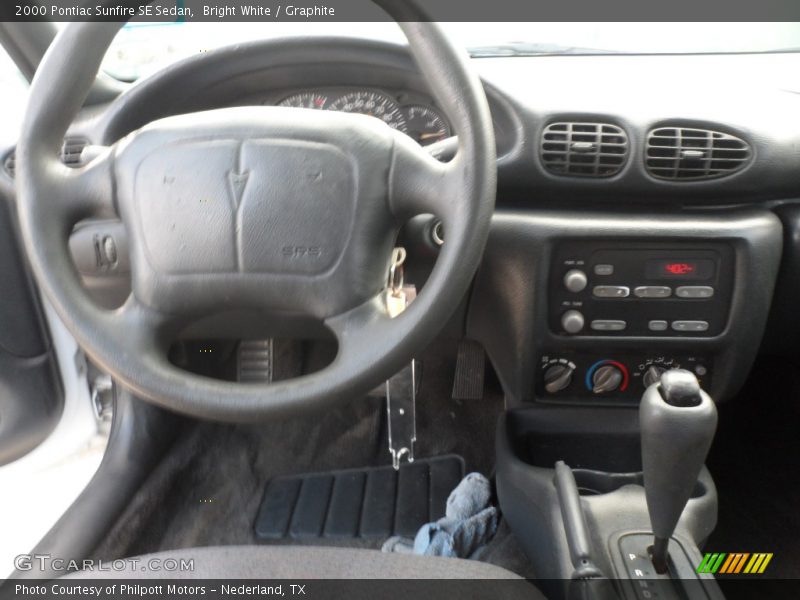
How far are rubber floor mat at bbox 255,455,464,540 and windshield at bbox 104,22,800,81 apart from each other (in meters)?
0.90

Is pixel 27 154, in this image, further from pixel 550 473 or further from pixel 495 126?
pixel 550 473

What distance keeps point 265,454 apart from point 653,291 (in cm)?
99

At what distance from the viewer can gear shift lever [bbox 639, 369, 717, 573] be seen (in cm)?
74

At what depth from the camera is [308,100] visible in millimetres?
1137

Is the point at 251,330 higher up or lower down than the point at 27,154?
lower down

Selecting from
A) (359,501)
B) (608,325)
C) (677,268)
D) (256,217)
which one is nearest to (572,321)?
(608,325)

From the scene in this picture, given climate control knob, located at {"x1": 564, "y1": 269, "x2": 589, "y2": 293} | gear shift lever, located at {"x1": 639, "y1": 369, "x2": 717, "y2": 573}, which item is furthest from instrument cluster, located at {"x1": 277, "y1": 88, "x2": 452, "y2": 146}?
gear shift lever, located at {"x1": 639, "y1": 369, "x2": 717, "y2": 573}

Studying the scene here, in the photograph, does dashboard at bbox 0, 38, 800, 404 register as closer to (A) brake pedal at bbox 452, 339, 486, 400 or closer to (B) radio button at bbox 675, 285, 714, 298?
(B) radio button at bbox 675, 285, 714, 298

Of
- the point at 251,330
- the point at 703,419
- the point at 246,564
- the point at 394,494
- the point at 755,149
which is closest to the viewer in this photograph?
the point at 703,419

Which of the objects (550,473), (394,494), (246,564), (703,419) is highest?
(703,419)

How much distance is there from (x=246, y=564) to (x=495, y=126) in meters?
0.70

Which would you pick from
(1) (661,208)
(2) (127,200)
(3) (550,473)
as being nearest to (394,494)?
(3) (550,473)

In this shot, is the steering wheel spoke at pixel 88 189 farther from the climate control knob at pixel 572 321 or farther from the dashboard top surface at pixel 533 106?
the climate control knob at pixel 572 321

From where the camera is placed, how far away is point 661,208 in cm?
108
